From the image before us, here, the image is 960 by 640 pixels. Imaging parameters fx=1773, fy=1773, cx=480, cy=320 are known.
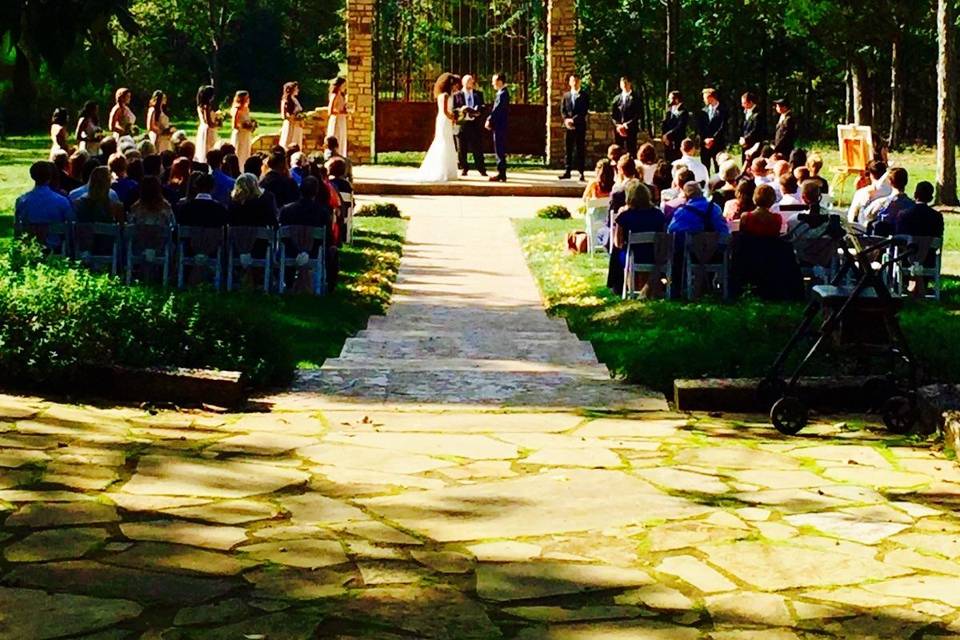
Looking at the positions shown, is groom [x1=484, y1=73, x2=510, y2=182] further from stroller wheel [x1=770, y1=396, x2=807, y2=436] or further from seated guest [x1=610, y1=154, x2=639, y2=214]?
stroller wheel [x1=770, y1=396, x2=807, y2=436]

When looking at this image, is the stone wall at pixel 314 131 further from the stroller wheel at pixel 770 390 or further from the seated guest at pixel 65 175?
the stroller wheel at pixel 770 390

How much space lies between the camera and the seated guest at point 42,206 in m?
14.1

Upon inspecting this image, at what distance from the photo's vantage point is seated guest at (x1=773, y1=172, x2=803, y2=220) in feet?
51.7

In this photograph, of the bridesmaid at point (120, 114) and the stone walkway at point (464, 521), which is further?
the bridesmaid at point (120, 114)

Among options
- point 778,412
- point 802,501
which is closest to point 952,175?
point 778,412

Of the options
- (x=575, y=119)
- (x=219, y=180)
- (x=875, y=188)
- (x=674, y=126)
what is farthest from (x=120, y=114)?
(x=875, y=188)

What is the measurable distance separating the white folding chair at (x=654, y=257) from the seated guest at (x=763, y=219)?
2.02ft

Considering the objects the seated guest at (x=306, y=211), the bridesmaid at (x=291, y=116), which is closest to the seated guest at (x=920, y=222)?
the seated guest at (x=306, y=211)

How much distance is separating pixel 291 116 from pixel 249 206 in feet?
43.6

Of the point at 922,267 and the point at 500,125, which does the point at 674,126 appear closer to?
the point at 500,125

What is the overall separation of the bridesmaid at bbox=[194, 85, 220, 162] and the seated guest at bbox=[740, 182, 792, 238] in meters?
12.7

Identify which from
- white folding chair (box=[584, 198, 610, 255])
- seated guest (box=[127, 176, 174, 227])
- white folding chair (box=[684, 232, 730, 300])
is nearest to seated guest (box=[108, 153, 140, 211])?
seated guest (box=[127, 176, 174, 227])

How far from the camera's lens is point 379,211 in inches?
894

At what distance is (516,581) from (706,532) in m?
1.01
